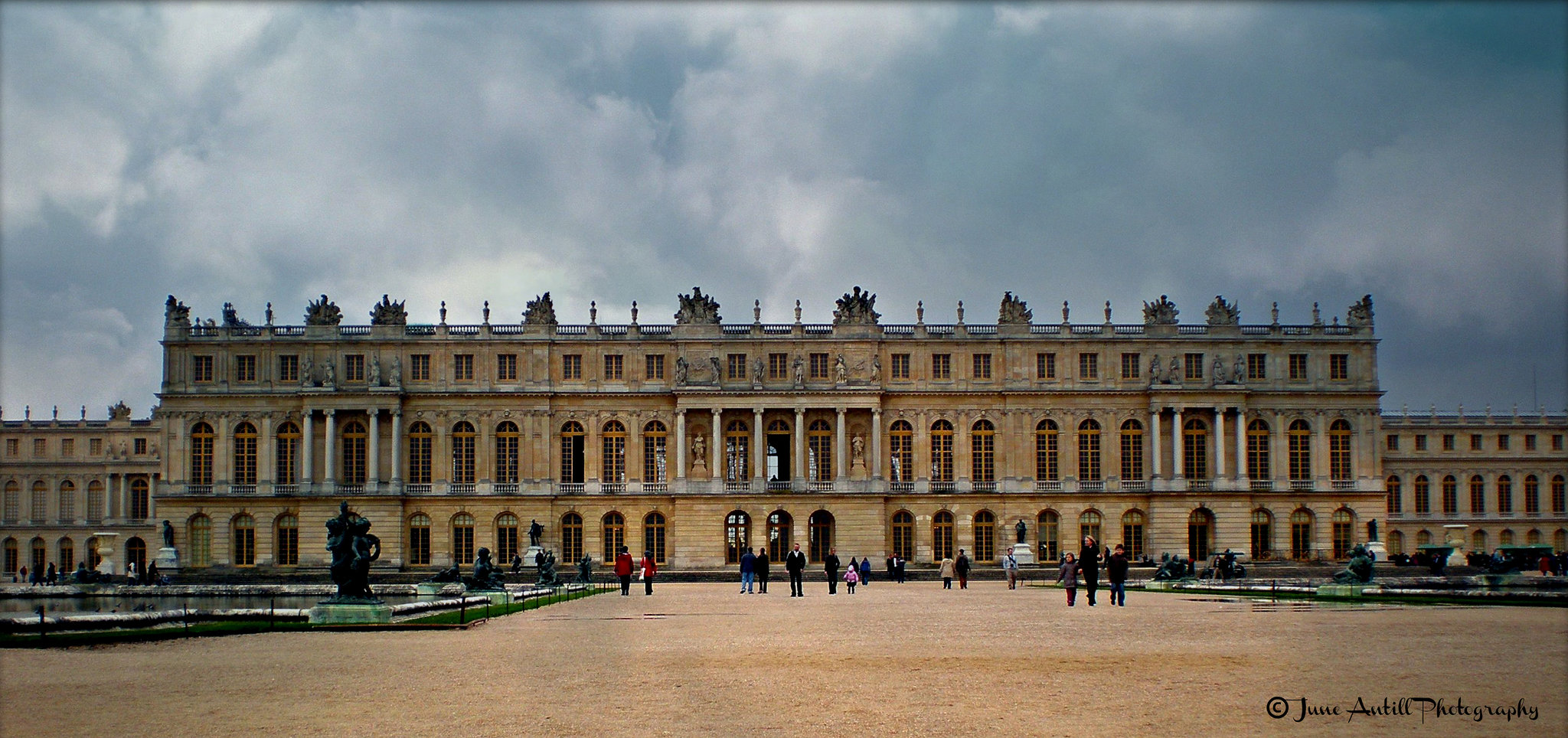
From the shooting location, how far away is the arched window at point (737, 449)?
67.6 m

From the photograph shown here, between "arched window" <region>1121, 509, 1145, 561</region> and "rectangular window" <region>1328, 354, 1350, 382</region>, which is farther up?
"rectangular window" <region>1328, 354, 1350, 382</region>

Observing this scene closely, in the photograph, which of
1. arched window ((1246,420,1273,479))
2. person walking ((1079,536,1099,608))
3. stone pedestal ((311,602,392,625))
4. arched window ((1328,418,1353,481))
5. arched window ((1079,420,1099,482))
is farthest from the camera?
arched window ((1328,418,1353,481))

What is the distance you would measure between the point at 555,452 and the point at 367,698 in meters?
51.1

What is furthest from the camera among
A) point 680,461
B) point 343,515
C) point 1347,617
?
point 680,461

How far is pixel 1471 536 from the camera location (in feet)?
291

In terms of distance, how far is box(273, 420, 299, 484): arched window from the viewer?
66938mm

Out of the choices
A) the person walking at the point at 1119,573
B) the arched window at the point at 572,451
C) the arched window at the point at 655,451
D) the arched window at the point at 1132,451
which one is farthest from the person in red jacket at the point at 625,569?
the arched window at the point at 1132,451

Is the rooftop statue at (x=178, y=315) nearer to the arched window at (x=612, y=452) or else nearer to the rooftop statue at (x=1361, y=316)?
the arched window at (x=612, y=452)

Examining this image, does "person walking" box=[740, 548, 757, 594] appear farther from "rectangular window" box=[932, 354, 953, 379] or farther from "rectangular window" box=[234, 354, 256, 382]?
"rectangular window" box=[234, 354, 256, 382]

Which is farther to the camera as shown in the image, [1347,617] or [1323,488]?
[1323,488]

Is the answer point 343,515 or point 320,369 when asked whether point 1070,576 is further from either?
point 320,369

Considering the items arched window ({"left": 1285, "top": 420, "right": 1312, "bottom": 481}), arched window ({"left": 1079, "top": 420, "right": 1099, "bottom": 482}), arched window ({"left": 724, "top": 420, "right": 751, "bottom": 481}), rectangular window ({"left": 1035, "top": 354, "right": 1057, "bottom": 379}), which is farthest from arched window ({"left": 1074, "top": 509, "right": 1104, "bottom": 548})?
arched window ({"left": 724, "top": 420, "right": 751, "bottom": 481})

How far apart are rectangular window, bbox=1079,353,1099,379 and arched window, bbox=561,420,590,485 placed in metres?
24.9

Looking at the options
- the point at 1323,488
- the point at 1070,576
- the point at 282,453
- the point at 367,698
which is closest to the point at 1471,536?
the point at 1323,488
